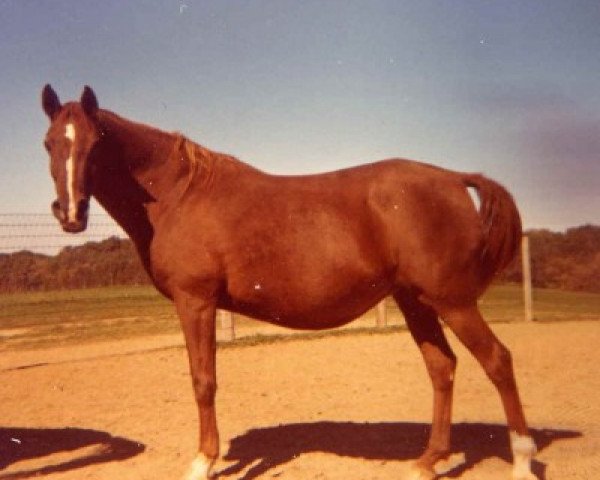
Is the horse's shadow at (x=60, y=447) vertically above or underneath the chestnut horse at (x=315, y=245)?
underneath

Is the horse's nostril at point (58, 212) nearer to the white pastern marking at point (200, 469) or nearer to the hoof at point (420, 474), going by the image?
the white pastern marking at point (200, 469)

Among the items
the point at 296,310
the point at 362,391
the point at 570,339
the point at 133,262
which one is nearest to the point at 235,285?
the point at 296,310

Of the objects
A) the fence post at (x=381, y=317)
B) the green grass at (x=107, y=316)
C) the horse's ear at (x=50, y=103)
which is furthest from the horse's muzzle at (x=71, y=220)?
the fence post at (x=381, y=317)

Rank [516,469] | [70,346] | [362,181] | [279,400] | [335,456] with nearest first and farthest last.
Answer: [516,469] → [362,181] → [335,456] → [279,400] → [70,346]

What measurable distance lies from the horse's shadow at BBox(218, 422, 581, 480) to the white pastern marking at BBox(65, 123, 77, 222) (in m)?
2.30

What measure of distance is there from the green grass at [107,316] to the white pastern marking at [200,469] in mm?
7795

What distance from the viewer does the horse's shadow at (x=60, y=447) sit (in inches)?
200

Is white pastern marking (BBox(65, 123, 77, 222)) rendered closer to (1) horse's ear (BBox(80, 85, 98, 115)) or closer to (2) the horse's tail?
(1) horse's ear (BBox(80, 85, 98, 115))

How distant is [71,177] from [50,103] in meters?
0.69

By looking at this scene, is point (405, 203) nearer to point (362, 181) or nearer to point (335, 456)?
point (362, 181)

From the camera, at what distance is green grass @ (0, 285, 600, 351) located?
46.8 feet

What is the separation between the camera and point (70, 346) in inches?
517

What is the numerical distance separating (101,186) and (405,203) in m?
2.31

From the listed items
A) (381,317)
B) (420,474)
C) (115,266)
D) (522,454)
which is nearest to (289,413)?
(420,474)
